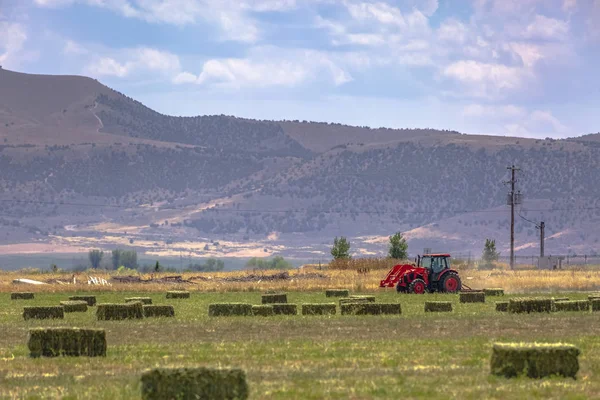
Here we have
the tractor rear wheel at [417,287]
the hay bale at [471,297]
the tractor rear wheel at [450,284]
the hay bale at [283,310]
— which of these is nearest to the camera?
the hay bale at [283,310]

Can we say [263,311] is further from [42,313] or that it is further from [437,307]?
[42,313]

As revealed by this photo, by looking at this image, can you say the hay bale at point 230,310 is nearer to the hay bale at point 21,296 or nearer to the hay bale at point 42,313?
the hay bale at point 42,313

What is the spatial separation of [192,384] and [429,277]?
132 feet

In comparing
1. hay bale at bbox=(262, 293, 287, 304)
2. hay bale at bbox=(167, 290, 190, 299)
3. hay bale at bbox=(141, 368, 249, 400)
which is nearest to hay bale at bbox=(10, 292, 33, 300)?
hay bale at bbox=(167, 290, 190, 299)

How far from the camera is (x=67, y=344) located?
74.9 feet

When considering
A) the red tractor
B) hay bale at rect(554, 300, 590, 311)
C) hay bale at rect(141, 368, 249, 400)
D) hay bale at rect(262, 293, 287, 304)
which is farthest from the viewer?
the red tractor

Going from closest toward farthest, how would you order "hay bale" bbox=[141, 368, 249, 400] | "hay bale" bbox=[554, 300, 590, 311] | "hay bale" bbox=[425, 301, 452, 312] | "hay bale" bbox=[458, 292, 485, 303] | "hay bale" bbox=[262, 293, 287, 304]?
"hay bale" bbox=[141, 368, 249, 400] < "hay bale" bbox=[554, 300, 590, 311] < "hay bale" bbox=[425, 301, 452, 312] < "hay bale" bbox=[458, 292, 485, 303] < "hay bale" bbox=[262, 293, 287, 304]

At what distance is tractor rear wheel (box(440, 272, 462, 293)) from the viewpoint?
179 ft

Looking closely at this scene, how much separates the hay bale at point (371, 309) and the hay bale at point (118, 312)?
6.03 m

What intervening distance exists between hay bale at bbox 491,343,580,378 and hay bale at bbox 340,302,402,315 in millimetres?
16978

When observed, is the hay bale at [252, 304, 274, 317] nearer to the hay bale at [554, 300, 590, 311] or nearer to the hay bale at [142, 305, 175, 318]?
the hay bale at [142, 305, 175, 318]

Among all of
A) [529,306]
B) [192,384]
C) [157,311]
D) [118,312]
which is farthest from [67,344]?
[529,306]

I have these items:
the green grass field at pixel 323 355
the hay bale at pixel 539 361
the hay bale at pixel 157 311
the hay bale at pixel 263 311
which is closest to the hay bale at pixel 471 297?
the green grass field at pixel 323 355

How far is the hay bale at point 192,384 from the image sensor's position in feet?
52.4
